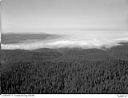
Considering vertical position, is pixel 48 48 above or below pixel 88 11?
below

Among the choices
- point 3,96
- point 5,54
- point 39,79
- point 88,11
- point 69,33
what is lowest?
point 3,96

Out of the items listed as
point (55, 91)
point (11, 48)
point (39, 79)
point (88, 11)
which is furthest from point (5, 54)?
point (88, 11)

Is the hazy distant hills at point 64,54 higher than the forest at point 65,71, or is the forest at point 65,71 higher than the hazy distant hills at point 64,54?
the hazy distant hills at point 64,54

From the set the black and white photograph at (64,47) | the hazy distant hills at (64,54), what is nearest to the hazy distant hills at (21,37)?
the black and white photograph at (64,47)

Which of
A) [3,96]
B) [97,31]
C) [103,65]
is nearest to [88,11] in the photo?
[97,31]

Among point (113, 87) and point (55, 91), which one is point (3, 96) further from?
point (113, 87)

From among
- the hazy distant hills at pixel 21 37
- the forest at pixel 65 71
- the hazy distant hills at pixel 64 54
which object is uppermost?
the hazy distant hills at pixel 21 37

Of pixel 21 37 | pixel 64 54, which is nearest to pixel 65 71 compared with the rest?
pixel 64 54

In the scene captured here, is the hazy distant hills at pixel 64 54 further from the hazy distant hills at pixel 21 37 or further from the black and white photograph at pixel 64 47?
the hazy distant hills at pixel 21 37
